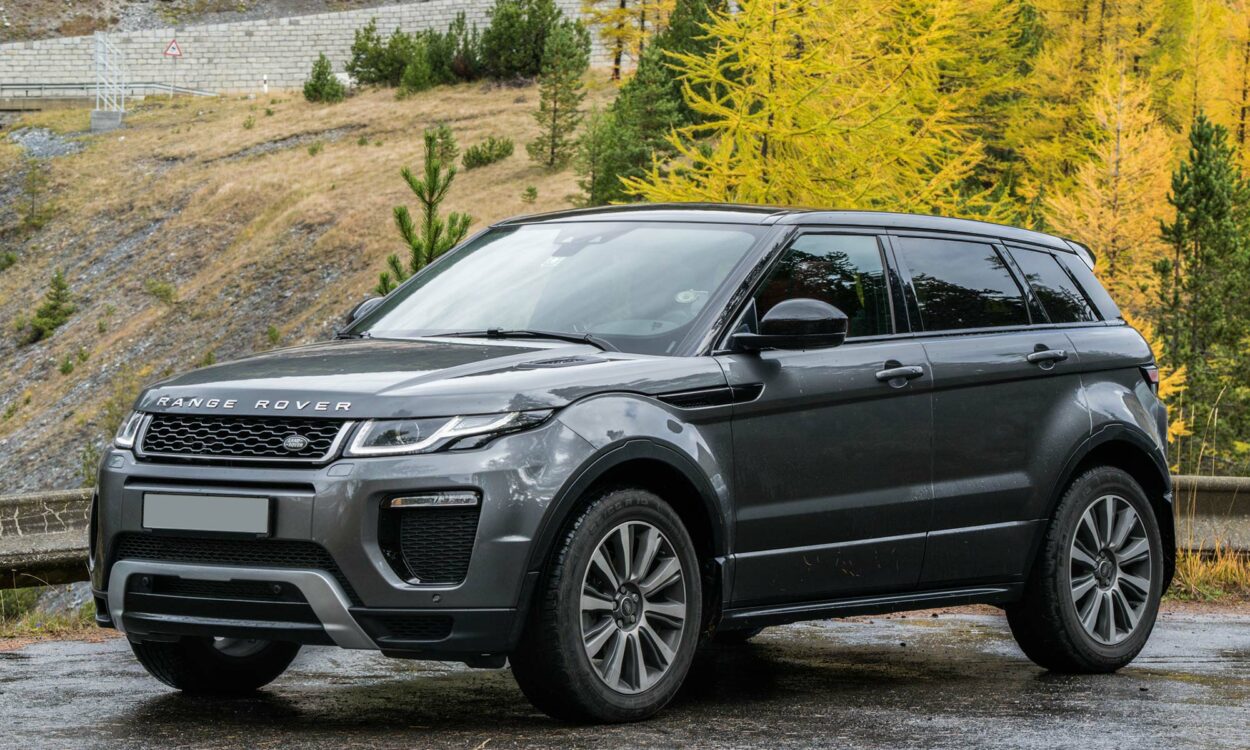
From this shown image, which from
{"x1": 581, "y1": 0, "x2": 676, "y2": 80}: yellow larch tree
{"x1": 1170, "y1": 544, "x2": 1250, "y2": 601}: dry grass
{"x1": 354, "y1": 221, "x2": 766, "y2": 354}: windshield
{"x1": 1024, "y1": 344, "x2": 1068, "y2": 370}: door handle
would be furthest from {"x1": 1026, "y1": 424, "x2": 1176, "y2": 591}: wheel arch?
{"x1": 581, "y1": 0, "x2": 676, "y2": 80}: yellow larch tree

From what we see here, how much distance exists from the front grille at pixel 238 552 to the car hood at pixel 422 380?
0.39 m

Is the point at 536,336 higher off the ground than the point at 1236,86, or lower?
lower

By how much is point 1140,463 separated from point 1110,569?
0.54 metres

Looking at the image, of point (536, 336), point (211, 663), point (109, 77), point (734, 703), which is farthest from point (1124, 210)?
point (109, 77)

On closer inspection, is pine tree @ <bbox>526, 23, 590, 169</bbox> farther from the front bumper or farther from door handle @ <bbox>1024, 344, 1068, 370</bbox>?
the front bumper

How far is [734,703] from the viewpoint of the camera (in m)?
6.04

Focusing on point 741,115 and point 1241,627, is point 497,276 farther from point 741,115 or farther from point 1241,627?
point 741,115

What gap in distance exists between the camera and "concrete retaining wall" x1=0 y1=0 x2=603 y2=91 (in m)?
82.9

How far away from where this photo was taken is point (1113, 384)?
7.38 metres

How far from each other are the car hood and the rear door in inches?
49.8

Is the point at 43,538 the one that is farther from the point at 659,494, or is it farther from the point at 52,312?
the point at 52,312

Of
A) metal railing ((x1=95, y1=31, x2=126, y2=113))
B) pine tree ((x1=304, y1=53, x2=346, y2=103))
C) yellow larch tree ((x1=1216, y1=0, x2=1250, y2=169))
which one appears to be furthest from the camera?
metal railing ((x1=95, y1=31, x2=126, y2=113))

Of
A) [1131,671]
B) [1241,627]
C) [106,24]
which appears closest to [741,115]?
[1241,627]

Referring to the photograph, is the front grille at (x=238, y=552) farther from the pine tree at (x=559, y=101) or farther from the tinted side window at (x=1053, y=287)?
the pine tree at (x=559, y=101)
